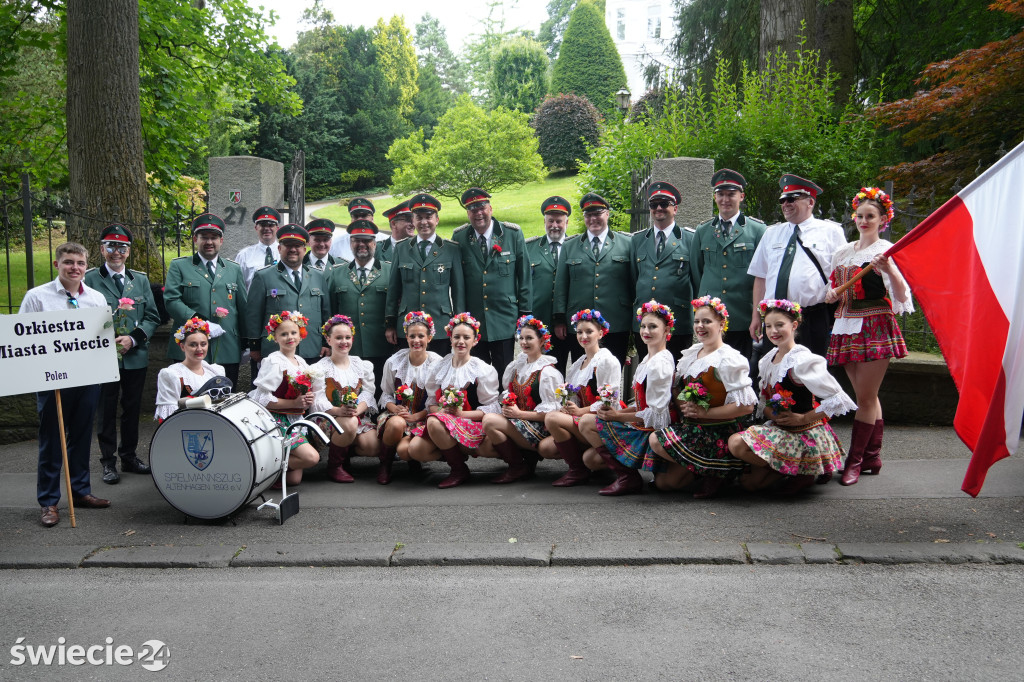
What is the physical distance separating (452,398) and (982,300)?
3613 mm

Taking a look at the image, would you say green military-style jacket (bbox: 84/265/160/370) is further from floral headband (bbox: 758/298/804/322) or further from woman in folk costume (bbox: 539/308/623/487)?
floral headband (bbox: 758/298/804/322)

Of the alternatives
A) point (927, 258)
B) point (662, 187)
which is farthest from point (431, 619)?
point (662, 187)

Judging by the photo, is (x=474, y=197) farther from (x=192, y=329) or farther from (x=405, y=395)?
(x=192, y=329)

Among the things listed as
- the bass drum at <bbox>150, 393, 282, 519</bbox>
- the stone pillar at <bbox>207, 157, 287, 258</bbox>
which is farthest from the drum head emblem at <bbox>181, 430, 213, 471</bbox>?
the stone pillar at <bbox>207, 157, 287, 258</bbox>

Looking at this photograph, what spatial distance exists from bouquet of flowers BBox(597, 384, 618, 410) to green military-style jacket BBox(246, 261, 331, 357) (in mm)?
2841

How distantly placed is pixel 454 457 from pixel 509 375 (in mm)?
779

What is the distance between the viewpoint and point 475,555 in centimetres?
532

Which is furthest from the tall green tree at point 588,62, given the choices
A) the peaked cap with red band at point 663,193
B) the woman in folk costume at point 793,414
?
the woman in folk costume at point 793,414

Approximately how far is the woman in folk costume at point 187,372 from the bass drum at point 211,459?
0.72 m

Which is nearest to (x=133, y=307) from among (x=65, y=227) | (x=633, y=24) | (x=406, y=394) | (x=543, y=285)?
(x=406, y=394)

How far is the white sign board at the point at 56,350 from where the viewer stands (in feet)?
19.5

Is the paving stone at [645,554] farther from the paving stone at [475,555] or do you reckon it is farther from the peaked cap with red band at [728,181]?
the peaked cap with red band at [728,181]

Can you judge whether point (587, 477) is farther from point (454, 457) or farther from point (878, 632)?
point (878, 632)

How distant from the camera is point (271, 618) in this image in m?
4.54
